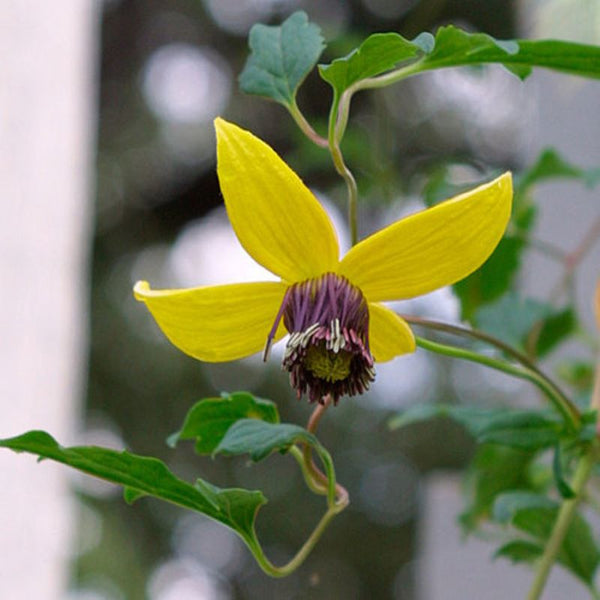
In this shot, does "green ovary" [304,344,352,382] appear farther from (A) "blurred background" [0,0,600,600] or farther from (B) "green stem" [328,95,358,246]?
(A) "blurred background" [0,0,600,600]

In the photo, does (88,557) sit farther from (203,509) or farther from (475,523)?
(203,509)

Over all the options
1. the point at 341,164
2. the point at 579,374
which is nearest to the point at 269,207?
the point at 341,164

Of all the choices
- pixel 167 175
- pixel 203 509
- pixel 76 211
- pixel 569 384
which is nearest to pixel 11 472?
pixel 76 211

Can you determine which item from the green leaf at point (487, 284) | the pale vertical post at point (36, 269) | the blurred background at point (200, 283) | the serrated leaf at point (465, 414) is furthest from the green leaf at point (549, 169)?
the blurred background at point (200, 283)

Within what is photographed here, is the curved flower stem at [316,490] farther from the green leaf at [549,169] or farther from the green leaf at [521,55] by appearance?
the green leaf at [549,169]

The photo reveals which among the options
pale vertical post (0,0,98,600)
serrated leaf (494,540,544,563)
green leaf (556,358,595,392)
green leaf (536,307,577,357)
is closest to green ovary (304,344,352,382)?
serrated leaf (494,540,544,563)
